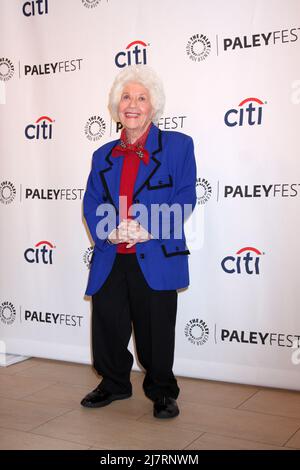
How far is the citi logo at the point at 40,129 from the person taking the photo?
3.80 meters

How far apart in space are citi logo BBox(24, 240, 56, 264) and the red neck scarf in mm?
1137

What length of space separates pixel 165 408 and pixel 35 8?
253 cm

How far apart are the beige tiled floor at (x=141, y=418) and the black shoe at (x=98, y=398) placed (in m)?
0.03

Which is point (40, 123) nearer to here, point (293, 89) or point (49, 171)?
point (49, 171)

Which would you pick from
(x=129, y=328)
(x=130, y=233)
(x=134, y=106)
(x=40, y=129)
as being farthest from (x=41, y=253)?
(x=134, y=106)

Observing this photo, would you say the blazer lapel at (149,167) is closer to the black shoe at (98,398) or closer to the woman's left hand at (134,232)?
the woman's left hand at (134,232)

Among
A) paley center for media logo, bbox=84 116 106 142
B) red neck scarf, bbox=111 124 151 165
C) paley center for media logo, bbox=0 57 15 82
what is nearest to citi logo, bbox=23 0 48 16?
paley center for media logo, bbox=0 57 15 82

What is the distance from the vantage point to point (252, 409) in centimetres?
294

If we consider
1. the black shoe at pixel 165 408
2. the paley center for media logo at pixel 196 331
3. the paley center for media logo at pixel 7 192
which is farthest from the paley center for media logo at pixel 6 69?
the black shoe at pixel 165 408

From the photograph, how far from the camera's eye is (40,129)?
12.5ft

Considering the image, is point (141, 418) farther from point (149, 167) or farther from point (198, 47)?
point (198, 47)

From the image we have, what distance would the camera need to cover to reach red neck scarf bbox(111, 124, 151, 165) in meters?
2.84

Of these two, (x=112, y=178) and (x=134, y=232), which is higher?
(x=112, y=178)

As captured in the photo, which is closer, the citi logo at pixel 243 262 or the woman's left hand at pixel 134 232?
the woman's left hand at pixel 134 232
